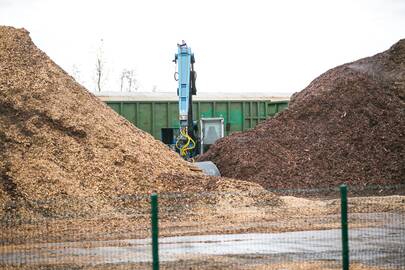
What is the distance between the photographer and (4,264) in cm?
894

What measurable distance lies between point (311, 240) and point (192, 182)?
20.5 feet

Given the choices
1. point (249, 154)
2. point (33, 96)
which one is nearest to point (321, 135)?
point (249, 154)

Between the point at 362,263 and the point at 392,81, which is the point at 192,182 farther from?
the point at 392,81

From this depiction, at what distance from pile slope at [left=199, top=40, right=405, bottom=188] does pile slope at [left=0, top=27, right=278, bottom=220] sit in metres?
4.51

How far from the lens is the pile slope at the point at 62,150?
14984mm

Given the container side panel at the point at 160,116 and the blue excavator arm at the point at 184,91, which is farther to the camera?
the container side panel at the point at 160,116

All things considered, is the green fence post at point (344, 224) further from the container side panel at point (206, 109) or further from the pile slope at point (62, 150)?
the container side panel at point (206, 109)

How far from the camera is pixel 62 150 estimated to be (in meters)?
16.8

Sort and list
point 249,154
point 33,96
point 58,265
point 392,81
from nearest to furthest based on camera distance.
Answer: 1. point 58,265
2. point 33,96
3. point 249,154
4. point 392,81

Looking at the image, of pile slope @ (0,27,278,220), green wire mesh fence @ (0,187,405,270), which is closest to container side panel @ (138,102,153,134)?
pile slope @ (0,27,278,220)

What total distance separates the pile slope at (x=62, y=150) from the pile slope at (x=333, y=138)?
4.51 m

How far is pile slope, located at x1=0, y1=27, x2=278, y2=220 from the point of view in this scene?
15.0 m

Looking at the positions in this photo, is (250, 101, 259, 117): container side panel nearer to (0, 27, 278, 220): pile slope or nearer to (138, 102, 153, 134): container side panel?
(138, 102, 153, 134): container side panel

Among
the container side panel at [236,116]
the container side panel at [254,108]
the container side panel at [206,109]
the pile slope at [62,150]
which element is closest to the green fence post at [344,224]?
the pile slope at [62,150]
